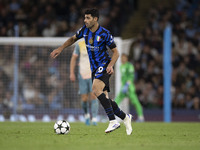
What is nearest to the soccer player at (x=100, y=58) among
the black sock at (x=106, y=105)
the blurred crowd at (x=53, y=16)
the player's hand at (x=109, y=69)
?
the black sock at (x=106, y=105)

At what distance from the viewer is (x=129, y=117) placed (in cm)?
740

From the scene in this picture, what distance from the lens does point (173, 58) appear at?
55.4ft

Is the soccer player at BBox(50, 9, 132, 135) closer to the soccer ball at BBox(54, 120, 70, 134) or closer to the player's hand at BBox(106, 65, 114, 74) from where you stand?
the player's hand at BBox(106, 65, 114, 74)

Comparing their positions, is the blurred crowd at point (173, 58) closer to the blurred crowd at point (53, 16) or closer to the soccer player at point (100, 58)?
the blurred crowd at point (53, 16)

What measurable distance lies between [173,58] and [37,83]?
5237mm

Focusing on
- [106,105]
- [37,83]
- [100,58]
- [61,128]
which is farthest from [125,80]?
[61,128]

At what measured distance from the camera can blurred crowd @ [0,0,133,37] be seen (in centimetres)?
1736

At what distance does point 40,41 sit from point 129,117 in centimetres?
716

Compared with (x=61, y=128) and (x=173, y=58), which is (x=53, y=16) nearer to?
(x=173, y=58)

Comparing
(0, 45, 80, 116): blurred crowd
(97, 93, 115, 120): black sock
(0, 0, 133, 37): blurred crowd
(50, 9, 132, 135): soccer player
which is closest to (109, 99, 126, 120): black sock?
(50, 9, 132, 135): soccer player

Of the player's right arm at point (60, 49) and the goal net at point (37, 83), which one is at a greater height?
the player's right arm at point (60, 49)

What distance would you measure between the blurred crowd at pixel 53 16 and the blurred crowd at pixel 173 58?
1.29 m

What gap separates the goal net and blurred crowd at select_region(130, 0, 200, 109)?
2.32 m

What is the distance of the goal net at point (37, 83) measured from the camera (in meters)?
13.9
